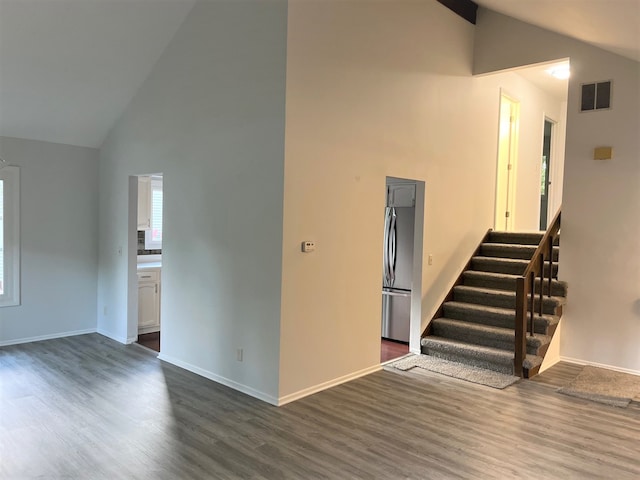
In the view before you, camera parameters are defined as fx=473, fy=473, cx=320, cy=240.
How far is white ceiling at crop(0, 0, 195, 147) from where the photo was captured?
13.2ft

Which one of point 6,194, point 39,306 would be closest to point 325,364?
point 39,306

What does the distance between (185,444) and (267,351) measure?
3.16 feet

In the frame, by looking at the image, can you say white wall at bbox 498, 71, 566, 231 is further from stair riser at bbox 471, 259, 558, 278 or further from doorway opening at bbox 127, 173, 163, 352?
doorway opening at bbox 127, 173, 163, 352

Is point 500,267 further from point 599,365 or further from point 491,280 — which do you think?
point 599,365

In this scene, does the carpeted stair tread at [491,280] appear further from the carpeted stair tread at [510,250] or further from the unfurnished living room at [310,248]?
the carpeted stair tread at [510,250]

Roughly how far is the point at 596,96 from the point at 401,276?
9.32 ft

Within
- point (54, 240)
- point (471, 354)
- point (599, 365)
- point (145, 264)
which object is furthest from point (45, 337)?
point (599, 365)

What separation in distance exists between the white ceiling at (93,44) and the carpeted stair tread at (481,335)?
2939mm

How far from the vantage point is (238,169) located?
4055 mm

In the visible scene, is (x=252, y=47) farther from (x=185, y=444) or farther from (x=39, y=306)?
(x=39, y=306)

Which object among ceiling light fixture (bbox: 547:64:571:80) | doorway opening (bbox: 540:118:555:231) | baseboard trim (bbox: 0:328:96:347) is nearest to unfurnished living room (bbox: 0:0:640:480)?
baseboard trim (bbox: 0:328:96:347)

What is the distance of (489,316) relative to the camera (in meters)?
5.25

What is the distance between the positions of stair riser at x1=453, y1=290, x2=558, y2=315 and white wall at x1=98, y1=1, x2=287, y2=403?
2819 millimetres

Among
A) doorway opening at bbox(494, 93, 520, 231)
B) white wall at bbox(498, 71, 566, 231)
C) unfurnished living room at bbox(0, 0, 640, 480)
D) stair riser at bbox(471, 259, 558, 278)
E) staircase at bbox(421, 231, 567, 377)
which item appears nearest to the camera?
unfurnished living room at bbox(0, 0, 640, 480)
